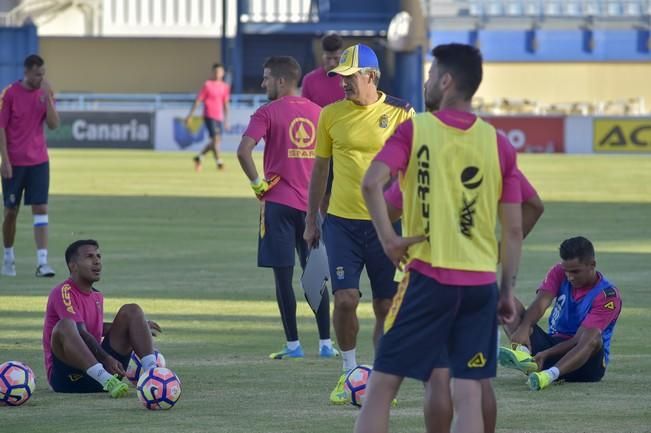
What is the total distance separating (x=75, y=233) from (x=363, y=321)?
8.60 metres

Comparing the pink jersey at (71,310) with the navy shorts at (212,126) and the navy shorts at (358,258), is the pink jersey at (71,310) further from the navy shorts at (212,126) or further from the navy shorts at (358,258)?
the navy shorts at (212,126)

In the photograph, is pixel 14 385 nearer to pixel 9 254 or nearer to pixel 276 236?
pixel 276 236

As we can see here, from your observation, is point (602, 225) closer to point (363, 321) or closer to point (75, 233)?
point (75, 233)

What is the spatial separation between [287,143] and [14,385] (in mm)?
3008

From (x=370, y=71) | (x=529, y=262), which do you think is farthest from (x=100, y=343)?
(x=529, y=262)

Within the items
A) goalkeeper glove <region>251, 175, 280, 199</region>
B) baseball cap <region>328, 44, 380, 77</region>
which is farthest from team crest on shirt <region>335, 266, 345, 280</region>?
goalkeeper glove <region>251, 175, 280, 199</region>

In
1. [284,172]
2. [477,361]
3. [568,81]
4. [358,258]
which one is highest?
[284,172]

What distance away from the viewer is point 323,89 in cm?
1208

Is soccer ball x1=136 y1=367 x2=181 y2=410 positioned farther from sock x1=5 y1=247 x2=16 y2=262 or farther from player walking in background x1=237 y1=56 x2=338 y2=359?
sock x1=5 y1=247 x2=16 y2=262

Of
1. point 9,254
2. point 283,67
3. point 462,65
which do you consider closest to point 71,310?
point 283,67

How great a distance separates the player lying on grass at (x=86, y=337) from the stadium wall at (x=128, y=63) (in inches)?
2364

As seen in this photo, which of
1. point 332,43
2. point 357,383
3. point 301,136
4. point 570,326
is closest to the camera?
point 357,383

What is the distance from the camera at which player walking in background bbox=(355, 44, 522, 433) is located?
6480mm

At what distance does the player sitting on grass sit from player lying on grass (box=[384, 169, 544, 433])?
2.74 metres
